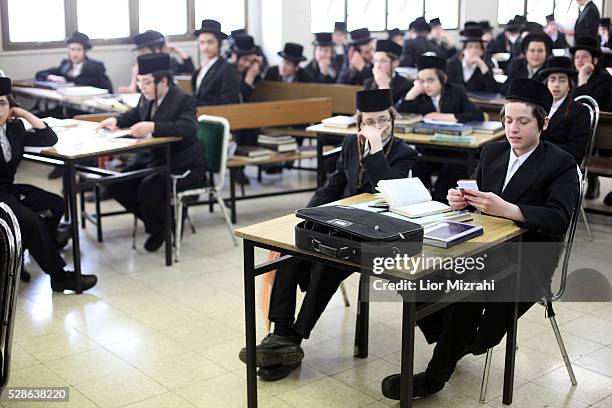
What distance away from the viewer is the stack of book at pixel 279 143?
591 centimetres

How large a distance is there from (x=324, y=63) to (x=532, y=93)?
577cm

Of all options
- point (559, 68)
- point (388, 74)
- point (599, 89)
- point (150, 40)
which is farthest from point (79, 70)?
point (559, 68)

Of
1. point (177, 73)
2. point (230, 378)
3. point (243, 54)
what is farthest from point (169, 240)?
point (177, 73)

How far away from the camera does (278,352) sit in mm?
3252

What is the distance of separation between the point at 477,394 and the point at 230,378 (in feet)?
2.98

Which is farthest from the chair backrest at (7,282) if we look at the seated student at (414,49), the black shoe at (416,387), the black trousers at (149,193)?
the seated student at (414,49)

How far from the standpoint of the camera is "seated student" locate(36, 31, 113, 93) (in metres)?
7.94

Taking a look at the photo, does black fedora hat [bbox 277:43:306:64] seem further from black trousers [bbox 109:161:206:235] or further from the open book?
the open book

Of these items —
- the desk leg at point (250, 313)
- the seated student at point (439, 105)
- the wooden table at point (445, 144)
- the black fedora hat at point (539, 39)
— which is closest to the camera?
the desk leg at point (250, 313)

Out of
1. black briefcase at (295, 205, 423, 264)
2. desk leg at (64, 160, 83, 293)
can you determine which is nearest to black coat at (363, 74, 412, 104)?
desk leg at (64, 160, 83, 293)

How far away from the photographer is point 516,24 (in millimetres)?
12289

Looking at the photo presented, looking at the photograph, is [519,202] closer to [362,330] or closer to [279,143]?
[362,330]

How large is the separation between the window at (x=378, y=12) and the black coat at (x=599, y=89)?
4970 millimetres

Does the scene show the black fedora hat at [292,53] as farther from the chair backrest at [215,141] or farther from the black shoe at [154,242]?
the black shoe at [154,242]
